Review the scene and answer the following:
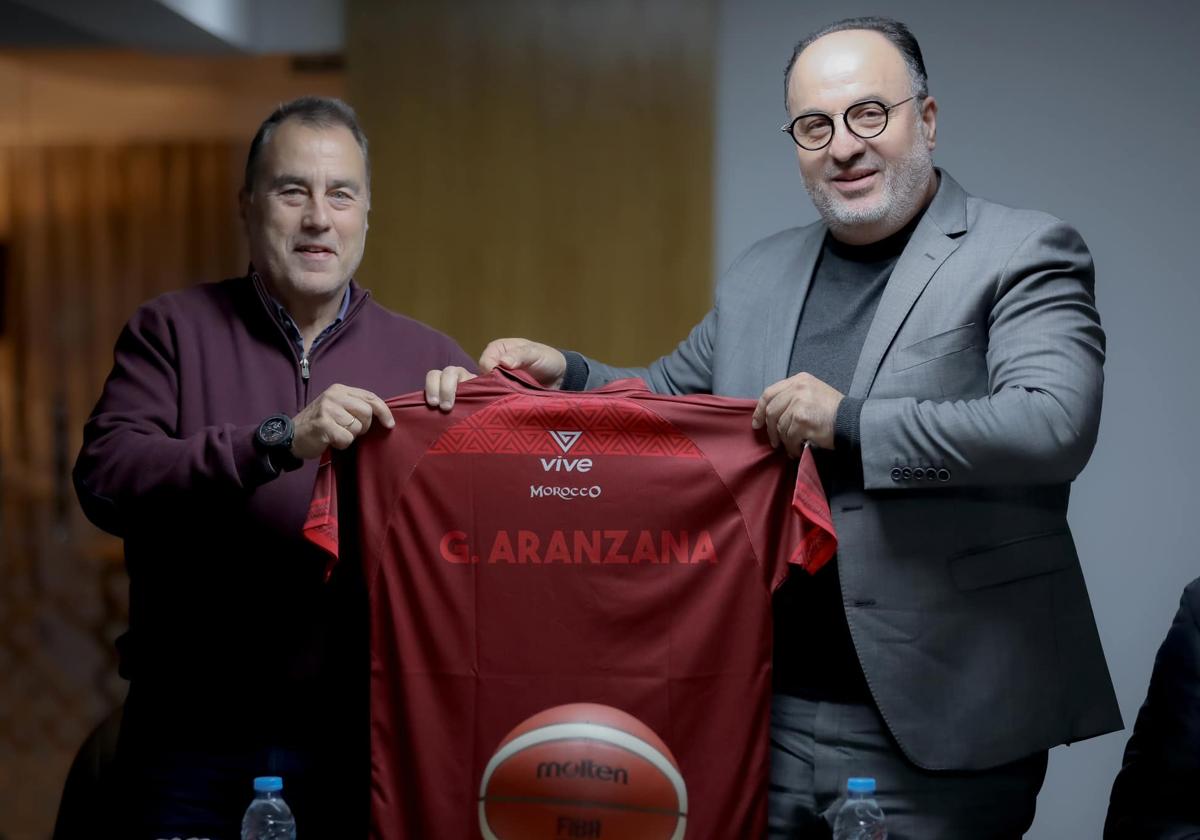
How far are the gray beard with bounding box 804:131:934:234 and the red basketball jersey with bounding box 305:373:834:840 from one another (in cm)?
41

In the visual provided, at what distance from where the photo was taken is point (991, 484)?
191cm

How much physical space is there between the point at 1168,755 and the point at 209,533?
64.2 inches

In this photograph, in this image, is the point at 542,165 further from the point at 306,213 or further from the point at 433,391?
the point at 433,391

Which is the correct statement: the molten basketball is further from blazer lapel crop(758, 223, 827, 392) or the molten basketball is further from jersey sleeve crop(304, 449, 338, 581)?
blazer lapel crop(758, 223, 827, 392)

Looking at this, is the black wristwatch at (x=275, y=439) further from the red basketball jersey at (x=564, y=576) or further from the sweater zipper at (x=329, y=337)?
the sweater zipper at (x=329, y=337)

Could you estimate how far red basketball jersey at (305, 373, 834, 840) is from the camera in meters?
1.94

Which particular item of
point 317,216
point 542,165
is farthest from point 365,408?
point 542,165

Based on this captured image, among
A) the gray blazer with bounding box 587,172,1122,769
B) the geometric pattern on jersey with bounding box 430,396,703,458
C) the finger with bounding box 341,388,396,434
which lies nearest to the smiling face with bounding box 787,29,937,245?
the gray blazer with bounding box 587,172,1122,769

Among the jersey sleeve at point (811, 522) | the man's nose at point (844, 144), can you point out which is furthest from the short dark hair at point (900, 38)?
the jersey sleeve at point (811, 522)

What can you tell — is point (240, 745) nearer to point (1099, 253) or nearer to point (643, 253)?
point (643, 253)

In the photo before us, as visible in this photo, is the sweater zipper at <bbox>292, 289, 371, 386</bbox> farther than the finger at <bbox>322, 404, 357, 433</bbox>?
Yes

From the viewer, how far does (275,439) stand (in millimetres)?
1944

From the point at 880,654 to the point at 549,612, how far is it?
54cm

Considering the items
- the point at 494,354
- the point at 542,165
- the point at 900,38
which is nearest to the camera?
the point at 900,38
